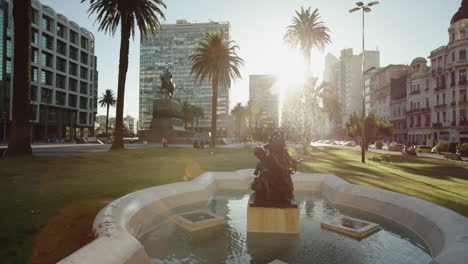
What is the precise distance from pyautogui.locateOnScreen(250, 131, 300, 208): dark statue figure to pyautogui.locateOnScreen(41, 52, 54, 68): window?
73282 millimetres

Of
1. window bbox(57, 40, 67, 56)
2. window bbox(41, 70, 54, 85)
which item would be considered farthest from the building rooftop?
window bbox(41, 70, 54, 85)

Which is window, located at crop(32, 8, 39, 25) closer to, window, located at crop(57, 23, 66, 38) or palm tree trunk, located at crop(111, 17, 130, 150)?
window, located at crop(57, 23, 66, 38)

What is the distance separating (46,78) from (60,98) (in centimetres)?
600

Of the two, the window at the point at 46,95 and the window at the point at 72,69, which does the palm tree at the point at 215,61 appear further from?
the window at the point at 72,69

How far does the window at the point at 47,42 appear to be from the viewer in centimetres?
6462

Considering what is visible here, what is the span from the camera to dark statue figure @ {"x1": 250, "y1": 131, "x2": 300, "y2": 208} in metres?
6.71

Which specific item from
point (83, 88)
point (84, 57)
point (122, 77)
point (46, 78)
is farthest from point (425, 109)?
point (84, 57)

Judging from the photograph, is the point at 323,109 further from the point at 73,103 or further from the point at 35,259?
the point at 73,103

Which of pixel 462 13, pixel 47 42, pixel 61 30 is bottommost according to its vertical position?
pixel 47 42

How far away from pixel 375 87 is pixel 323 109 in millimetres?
51187

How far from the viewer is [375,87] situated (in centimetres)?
9250

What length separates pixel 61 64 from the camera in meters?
70.8

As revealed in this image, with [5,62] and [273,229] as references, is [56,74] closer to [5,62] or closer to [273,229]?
[5,62]

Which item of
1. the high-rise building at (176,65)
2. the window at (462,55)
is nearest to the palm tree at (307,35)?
the window at (462,55)
